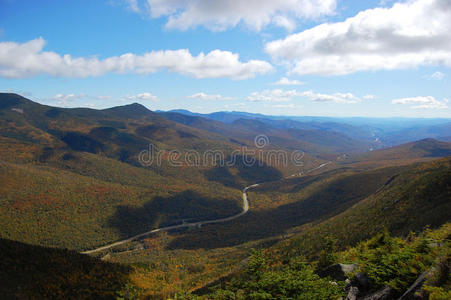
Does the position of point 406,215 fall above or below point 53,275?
above

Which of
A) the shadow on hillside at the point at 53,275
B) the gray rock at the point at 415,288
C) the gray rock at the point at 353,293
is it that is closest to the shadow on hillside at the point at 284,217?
the shadow on hillside at the point at 53,275

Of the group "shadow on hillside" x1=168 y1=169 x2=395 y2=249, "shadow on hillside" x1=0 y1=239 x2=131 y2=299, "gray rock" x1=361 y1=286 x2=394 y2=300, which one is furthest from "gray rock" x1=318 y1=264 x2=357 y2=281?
"shadow on hillside" x1=168 y1=169 x2=395 y2=249

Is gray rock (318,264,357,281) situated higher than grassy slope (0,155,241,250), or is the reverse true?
gray rock (318,264,357,281)

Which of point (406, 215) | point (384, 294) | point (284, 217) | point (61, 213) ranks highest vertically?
point (384, 294)

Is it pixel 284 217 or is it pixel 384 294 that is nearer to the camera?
pixel 384 294

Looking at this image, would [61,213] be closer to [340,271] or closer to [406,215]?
[406,215]

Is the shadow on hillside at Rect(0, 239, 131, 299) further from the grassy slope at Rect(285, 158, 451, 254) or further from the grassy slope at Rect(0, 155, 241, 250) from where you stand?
the grassy slope at Rect(0, 155, 241, 250)

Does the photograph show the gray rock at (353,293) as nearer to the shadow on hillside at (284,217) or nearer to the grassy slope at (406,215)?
the grassy slope at (406,215)

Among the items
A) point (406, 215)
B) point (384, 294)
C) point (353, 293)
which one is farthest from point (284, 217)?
point (384, 294)

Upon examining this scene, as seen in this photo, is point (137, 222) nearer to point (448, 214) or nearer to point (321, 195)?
point (321, 195)

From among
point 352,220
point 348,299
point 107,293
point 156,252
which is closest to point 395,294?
point 348,299
